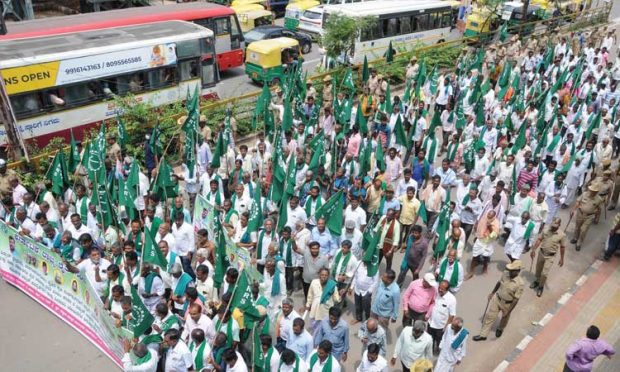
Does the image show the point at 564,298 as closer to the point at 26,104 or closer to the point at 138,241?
the point at 138,241

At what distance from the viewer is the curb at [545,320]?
7914mm

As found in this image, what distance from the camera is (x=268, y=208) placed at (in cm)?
966

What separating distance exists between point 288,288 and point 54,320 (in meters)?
3.46

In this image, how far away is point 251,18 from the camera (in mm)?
22688

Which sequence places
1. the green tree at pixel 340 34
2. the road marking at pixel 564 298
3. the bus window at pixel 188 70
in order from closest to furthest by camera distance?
the road marking at pixel 564 298
the bus window at pixel 188 70
the green tree at pixel 340 34

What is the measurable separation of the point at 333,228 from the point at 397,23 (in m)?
14.4

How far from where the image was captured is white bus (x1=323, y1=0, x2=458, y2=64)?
19875 mm

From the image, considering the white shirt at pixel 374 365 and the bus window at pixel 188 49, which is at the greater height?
the bus window at pixel 188 49

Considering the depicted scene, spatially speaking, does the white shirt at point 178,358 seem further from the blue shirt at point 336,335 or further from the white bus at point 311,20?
the white bus at point 311,20

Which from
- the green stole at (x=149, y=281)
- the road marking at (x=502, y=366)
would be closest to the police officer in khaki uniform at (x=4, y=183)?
the green stole at (x=149, y=281)

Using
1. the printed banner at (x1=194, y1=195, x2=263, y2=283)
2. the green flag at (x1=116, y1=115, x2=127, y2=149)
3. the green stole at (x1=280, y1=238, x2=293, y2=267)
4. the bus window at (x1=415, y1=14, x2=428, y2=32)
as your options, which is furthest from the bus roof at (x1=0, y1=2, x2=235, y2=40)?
the green stole at (x1=280, y1=238, x2=293, y2=267)

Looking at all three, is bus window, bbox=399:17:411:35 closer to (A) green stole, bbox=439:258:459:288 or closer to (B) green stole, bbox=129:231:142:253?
(A) green stole, bbox=439:258:459:288

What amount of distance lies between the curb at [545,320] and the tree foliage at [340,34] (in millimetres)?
10312

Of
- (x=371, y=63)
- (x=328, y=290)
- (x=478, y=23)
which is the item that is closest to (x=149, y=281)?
(x=328, y=290)
